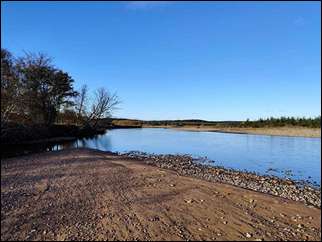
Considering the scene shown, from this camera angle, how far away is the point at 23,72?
28.8 meters

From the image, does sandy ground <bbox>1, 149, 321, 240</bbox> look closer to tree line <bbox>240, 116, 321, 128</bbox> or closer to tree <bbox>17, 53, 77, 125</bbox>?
tree <bbox>17, 53, 77, 125</bbox>

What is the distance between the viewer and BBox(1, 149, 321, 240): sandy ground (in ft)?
16.9

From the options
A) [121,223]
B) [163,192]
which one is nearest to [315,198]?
[163,192]

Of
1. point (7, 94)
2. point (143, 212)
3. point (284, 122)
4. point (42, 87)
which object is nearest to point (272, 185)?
point (143, 212)

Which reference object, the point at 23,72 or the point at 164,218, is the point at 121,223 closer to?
the point at 164,218

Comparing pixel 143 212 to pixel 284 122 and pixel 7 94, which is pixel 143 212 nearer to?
pixel 7 94

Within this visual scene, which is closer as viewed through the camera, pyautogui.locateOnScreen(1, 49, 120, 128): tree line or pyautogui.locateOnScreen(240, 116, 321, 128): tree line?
pyautogui.locateOnScreen(1, 49, 120, 128): tree line

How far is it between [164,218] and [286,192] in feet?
16.4

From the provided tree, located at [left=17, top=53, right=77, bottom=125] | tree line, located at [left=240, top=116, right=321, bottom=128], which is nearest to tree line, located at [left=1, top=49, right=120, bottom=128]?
tree, located at [left=17, top=53, right=77, bottom=125]

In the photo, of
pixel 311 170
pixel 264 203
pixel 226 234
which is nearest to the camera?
pixel 226 234

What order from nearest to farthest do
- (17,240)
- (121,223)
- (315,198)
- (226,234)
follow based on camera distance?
(17,240), (226,234), (121,223), (315,198)

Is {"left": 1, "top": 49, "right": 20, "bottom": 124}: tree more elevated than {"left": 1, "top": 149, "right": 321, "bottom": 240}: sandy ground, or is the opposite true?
{"left": 1, "top": 49, "right": 20, "bottom": 124}: tree

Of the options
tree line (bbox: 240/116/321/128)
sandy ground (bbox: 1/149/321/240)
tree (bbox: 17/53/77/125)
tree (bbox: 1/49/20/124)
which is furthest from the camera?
tree line (bbox: 240/116/321/128)

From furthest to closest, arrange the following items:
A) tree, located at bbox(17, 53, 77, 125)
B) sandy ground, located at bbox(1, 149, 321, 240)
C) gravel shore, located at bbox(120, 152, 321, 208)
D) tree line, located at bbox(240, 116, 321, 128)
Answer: tree line, located at bbox(240, 116, 321, 128) → tree, located at bbox(17, 53, 77, 125) → gravel shore, located at bbox(120, 152, 321, 208) → sandy ground, located at bbox(1, 149, 321, 240)
